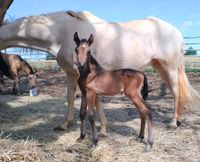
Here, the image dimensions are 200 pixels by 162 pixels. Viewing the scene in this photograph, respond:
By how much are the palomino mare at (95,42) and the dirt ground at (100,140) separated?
0.42m

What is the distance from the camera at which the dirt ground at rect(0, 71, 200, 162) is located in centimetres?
388

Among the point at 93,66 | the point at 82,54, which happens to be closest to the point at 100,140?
the point at 93,66

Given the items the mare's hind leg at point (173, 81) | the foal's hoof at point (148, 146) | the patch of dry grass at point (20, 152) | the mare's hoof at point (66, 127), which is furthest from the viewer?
the mare's hind leg at point (173, 81)

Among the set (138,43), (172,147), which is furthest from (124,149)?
(138,43)

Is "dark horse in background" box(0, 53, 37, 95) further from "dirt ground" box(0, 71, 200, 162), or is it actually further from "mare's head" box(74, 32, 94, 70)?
"mare's head" box(74, 32, 94, 70)

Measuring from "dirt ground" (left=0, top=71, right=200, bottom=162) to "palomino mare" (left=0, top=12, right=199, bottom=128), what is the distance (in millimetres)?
421

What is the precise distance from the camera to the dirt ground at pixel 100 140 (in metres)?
3.88

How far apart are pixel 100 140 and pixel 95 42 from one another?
147 centimetres

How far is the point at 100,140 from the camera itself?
4758 millimetres

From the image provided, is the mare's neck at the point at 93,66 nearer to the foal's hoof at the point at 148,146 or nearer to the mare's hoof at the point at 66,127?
the foal's hoof at the point at 148,146

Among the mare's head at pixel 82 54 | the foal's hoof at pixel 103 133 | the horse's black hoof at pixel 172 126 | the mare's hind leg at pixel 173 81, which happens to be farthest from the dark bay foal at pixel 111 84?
the mare's hind leg at pixel 173 81

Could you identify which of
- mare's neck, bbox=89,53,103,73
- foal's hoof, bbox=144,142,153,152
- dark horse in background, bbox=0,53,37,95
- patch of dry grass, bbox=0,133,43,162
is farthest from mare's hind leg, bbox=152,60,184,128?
dark horse in background, bbox=0,53,37,95

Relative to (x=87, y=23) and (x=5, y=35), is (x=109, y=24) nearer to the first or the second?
(x=87, y=23)

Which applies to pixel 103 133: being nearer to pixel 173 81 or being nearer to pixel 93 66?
pixel 93 66
